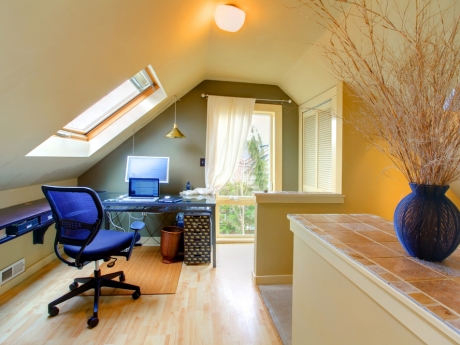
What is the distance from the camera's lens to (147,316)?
5.64 ft

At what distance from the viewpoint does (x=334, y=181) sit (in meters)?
2.35

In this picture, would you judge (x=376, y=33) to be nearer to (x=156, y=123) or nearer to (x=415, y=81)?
(x=415, y=81)

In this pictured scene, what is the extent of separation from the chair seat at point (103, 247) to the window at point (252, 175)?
152cm

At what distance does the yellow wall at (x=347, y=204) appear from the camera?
216 centimetres

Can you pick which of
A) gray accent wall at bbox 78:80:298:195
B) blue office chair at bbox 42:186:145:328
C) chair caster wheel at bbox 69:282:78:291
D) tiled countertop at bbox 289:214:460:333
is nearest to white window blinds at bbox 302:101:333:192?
gray accent wall at bbox 78:80:298:195

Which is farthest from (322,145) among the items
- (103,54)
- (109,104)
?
(109,104)

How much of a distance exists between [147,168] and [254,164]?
1.47 meters

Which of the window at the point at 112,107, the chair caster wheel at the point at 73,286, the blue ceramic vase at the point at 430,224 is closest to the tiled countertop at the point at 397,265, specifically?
the blue ceramic vase at the point at 430,224

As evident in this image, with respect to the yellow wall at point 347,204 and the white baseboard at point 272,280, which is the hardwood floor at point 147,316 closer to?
the white baseboard at point 272,280

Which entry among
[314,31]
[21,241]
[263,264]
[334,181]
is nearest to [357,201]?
[334,181]

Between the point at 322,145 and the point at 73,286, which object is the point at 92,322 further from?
the point at 322,145

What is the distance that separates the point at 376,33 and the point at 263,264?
2.10 metres

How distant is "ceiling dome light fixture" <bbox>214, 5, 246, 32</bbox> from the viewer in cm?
168

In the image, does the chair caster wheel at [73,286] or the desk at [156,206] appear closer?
the chair caster wheel at [73,286]
